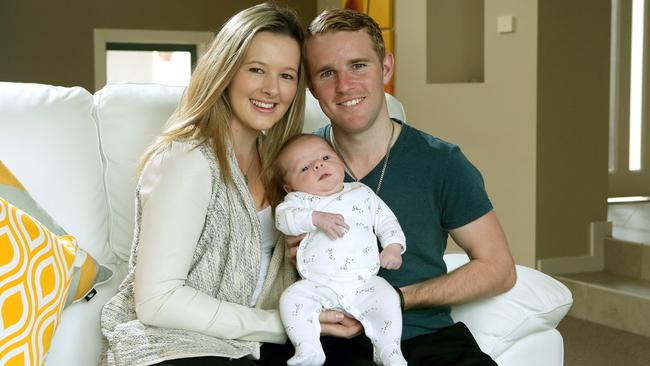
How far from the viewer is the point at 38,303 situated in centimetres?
180

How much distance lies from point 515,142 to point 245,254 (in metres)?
3.32

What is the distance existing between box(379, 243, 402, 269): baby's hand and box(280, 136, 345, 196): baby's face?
189mm

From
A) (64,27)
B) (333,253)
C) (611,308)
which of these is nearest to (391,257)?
(333,253)

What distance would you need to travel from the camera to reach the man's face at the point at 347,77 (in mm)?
2215

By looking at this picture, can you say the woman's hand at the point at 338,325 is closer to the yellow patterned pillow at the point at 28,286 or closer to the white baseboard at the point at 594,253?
the yellow patterned pillow at the point at 28,286

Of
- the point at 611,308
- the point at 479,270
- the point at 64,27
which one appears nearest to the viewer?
the point at 479,270

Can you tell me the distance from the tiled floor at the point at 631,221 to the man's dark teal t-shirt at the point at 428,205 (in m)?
2.98

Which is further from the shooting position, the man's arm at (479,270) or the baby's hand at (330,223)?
the man's arm at (479,270)

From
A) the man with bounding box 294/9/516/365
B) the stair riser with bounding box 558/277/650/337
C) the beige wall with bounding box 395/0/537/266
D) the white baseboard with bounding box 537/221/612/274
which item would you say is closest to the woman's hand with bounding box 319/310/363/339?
the man with bounding box 294/9/516/365

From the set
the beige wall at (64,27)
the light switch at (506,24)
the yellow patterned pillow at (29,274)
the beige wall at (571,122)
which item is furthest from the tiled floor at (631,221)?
the beige wall at (64,27)

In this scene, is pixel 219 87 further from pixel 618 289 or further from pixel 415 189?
pixel 618 289

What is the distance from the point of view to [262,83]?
207 centimetres

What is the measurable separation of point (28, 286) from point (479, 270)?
1054 mm

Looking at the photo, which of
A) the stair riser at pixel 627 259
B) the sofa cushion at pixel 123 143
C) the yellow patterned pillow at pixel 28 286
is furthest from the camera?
the stair riser at pixel 627 259
